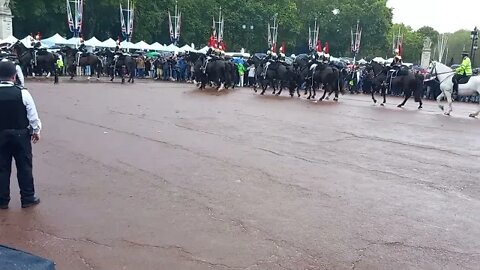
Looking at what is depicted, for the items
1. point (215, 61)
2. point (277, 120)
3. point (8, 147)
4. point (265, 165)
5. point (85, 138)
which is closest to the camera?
point (8, 147)

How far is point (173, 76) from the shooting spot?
36250 millimetres

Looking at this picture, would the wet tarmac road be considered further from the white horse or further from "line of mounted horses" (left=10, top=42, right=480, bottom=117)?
"line of mounted horses" (left=10, top=42, right=480, bottom=117)

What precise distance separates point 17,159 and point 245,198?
2962 millimetres

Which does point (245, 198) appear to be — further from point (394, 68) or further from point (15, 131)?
point (394, 68)

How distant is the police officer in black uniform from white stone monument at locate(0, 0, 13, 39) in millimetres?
35255

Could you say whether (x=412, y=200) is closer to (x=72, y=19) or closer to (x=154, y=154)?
(x=154, y=154)

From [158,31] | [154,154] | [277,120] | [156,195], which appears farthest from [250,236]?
[158,31]

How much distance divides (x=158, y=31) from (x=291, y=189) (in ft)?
151

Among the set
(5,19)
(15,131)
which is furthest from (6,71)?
(5,19)

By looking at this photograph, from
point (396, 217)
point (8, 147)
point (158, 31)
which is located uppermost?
point (158, 31)

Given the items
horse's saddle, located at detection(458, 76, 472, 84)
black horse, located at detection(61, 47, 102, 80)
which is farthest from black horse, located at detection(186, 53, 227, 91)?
horse's saddle, located at detection(458, 76, 472, 84)

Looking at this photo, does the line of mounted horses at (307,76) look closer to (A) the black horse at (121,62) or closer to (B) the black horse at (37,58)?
(A) the black horse at (121,62)

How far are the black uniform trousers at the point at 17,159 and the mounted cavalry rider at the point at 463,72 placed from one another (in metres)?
16.9

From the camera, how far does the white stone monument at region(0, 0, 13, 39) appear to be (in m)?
37.4
